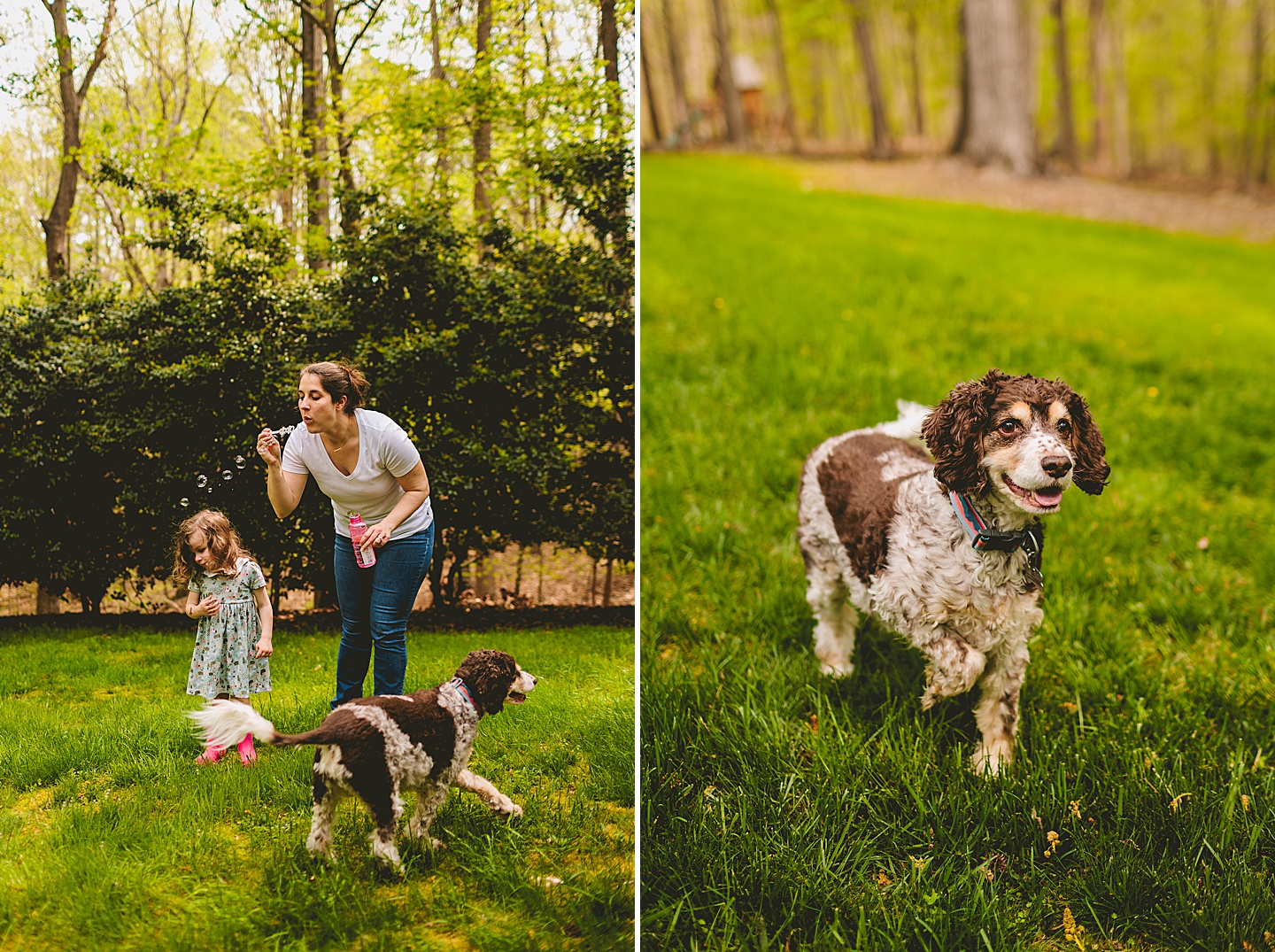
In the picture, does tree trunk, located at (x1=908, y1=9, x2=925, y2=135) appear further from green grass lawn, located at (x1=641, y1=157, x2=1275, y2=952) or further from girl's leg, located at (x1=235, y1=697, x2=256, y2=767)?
girl's leg, located at (x1=235, y1=697, x2=256, y2=767)

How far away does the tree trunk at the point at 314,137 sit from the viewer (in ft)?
8.22

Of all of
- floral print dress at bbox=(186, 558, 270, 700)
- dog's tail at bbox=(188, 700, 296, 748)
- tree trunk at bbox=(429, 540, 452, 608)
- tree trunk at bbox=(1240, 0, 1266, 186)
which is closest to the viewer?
dog's tail at bbox=(188, 700, 296, 748)

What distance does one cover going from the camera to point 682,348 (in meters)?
7.16

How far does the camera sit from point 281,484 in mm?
2158

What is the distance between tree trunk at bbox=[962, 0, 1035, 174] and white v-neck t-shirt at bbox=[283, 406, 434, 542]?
20.4 meters

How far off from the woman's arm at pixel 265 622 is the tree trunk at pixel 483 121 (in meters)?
→ 1.37

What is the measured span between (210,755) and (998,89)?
846 inches

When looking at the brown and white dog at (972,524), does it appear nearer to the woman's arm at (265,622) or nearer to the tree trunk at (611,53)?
the tree trunk at (611,53)

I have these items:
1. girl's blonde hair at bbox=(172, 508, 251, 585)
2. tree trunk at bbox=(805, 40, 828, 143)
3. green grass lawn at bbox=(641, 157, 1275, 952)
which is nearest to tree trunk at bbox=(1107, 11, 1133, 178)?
tree trunk at bbox=(805, 40, 828, 143)

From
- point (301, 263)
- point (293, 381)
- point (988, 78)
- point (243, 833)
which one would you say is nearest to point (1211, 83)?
point (988, 78)

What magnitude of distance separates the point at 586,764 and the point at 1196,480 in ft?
17.0

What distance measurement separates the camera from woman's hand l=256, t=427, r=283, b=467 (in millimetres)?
2148

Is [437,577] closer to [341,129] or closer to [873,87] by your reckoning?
[341,129]

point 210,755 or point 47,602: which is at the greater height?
point 47,602
